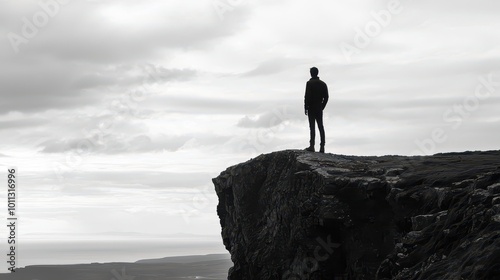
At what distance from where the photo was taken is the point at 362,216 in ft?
65.7

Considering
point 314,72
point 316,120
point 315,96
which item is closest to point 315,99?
point 315,96

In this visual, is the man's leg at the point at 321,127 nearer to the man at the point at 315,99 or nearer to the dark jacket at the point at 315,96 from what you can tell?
the man at the point at 315,99

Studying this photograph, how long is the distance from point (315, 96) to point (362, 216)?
7868 mm

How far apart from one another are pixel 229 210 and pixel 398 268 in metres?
17.1

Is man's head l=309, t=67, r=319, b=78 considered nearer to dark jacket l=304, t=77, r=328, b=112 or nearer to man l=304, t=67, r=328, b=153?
man l=304, t=67, r=328, b=153

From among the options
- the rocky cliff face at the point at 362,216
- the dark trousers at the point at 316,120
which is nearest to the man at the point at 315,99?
the dark trousers at the point at 316,120

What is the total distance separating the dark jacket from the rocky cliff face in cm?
234

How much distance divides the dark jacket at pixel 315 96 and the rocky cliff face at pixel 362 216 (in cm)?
234

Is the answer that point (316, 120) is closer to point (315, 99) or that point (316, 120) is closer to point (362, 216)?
point (315, 99)

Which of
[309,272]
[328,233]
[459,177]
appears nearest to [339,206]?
[328,233]

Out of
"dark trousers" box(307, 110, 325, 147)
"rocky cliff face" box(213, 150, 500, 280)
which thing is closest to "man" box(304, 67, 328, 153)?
"dark trousers" box(307, 110, 325, 147)

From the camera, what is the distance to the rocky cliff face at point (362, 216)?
12750mm

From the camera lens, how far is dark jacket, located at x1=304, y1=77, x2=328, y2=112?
86.2ft

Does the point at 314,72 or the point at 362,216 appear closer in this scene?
the point at 362,216
